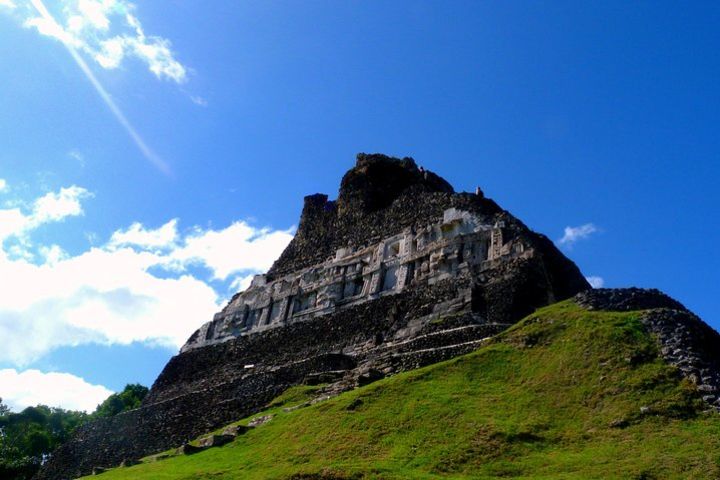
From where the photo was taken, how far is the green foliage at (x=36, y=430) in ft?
125

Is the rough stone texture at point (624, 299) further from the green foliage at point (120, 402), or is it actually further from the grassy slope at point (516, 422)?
the green foliage at point (120, 402)

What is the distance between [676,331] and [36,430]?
43019mm

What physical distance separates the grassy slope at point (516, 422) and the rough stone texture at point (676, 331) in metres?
0.33

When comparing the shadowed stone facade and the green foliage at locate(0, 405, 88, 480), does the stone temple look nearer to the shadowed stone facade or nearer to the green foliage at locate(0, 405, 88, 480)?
the shadowed stone facade

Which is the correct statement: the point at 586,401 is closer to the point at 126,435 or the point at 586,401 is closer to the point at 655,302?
the point at 655,302

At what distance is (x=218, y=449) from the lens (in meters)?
19.7

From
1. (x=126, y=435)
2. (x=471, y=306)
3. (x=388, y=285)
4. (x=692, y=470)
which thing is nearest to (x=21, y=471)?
(x=126, y=435)

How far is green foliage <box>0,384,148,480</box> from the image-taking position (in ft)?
125

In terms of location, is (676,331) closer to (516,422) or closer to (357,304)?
(516,422)

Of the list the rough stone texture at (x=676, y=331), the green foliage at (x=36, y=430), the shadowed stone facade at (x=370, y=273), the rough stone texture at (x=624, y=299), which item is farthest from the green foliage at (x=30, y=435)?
the rough stone texture at (x=676, y=331)

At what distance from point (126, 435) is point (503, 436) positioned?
65.1 ft

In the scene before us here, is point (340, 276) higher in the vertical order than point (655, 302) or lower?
higher

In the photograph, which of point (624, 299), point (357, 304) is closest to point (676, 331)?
point (624, 299)

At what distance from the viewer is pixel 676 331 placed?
17.1m
